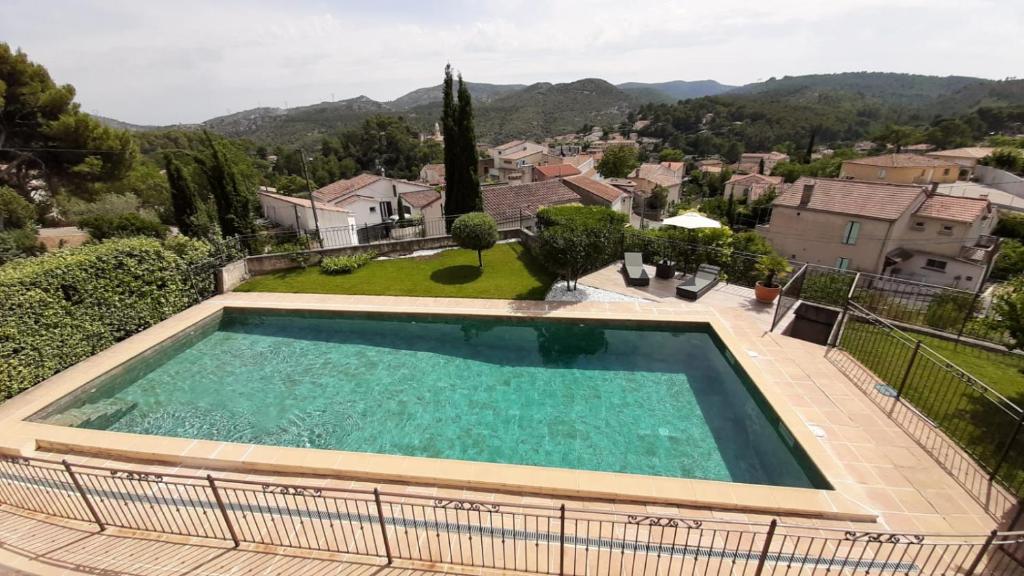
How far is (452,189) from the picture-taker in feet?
69.4

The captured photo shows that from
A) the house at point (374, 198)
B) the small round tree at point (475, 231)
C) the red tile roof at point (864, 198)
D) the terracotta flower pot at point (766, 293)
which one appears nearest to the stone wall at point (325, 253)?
the small round tree at point (475, 231)

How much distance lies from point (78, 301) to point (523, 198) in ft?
69.7

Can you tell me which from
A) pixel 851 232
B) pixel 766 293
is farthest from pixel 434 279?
pixel 851 232

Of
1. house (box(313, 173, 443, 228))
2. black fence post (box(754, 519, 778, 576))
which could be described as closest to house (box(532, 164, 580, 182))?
house (box(313, 173, 443, 228))

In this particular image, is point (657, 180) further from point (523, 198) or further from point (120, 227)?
point (120, 227)

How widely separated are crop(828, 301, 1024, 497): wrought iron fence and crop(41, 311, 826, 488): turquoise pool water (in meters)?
2.33

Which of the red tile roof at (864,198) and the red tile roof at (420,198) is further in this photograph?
the red tile roof at (420,198)

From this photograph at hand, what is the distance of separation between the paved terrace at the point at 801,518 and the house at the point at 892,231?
22.8 meters

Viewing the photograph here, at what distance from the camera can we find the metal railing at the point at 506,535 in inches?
179

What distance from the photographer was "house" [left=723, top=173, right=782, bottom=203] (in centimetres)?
5256

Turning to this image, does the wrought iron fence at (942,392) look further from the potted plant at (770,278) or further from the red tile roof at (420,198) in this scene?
the red tile roof at (420,198)

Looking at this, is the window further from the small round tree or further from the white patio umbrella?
the small round tree

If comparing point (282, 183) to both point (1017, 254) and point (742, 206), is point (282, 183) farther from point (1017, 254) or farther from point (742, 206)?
point (1017, 254)

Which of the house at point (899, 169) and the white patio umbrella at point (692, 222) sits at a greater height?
the white patio umbrella at point (692, 222)
